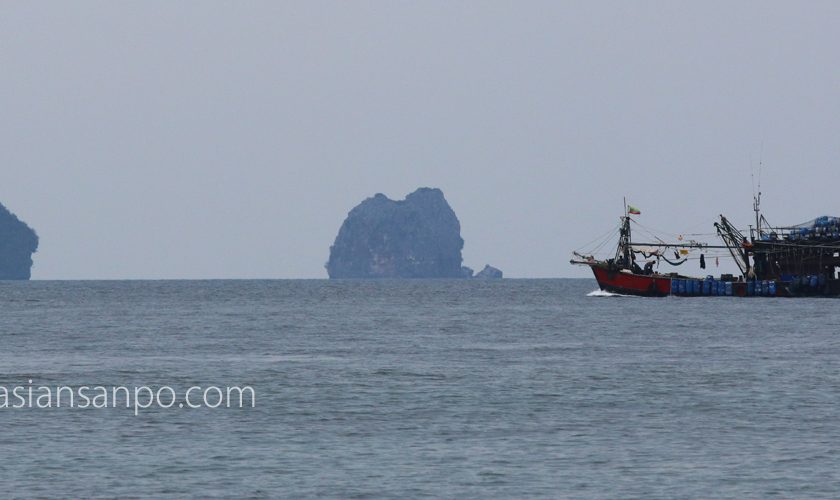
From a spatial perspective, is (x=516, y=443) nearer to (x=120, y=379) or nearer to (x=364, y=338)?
(x=120, y=379)

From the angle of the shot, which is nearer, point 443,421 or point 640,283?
point 443,421

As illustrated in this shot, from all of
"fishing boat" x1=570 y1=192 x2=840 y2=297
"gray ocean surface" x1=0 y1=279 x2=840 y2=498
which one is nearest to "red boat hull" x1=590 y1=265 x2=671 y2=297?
"fishing boat" x1=570 y1=192 x2=840 y2=297

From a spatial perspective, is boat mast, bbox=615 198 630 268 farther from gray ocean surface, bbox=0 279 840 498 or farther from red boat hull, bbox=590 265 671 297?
gray ocean surface, bbox=0 279 840 498

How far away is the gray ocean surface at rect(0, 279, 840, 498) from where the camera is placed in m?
30.7

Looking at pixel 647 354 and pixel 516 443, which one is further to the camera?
pixel 647 354

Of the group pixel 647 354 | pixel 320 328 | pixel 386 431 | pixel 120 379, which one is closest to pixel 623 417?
pixel 386 431

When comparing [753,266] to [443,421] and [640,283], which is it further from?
[443,421]

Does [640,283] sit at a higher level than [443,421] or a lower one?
higher

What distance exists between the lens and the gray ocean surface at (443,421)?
101 feet

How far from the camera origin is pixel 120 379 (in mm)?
54219

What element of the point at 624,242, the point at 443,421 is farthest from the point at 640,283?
the point at 443,421

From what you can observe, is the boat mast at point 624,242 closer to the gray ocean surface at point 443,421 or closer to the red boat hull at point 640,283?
the red boat hull at point 640,283

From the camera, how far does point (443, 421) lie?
40.6 meters

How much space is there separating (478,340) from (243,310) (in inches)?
2618
